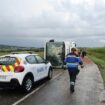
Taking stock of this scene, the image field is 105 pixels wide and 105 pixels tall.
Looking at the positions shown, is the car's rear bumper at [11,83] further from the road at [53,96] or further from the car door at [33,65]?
the car door at [33,65]

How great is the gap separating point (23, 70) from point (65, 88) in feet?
8.50

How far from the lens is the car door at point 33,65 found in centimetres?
1258

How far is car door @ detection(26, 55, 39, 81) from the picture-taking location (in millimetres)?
12579

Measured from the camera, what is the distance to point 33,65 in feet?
42.5

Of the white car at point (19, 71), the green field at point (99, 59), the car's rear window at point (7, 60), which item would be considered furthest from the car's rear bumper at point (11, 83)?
the green field at point (99, 59)

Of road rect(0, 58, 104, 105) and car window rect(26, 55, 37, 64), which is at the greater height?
car window rect(26, 55, 37, 64)

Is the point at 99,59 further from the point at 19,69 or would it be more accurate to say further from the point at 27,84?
the point at 19,69

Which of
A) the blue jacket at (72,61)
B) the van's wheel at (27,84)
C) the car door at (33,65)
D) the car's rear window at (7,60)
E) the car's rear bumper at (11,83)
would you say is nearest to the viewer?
the car's rear bumper at (11,83)

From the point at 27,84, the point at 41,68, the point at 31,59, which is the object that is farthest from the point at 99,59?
the point at 27,84

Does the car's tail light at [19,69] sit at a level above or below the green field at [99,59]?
above

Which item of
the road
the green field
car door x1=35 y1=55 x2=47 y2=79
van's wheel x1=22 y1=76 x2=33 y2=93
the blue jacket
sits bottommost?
the green field

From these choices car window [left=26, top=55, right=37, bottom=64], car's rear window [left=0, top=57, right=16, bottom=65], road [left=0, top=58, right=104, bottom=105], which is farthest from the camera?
car window [left=26, top=55, right=37, bottom=64]

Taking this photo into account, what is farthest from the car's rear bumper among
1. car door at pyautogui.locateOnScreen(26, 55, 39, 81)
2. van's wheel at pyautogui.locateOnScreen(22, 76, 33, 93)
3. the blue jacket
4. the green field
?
the green field

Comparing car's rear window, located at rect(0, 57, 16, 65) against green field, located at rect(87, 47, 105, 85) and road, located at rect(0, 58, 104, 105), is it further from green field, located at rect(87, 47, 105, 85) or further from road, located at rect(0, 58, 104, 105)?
green field, located at rect(87, 47, 105, 85)
